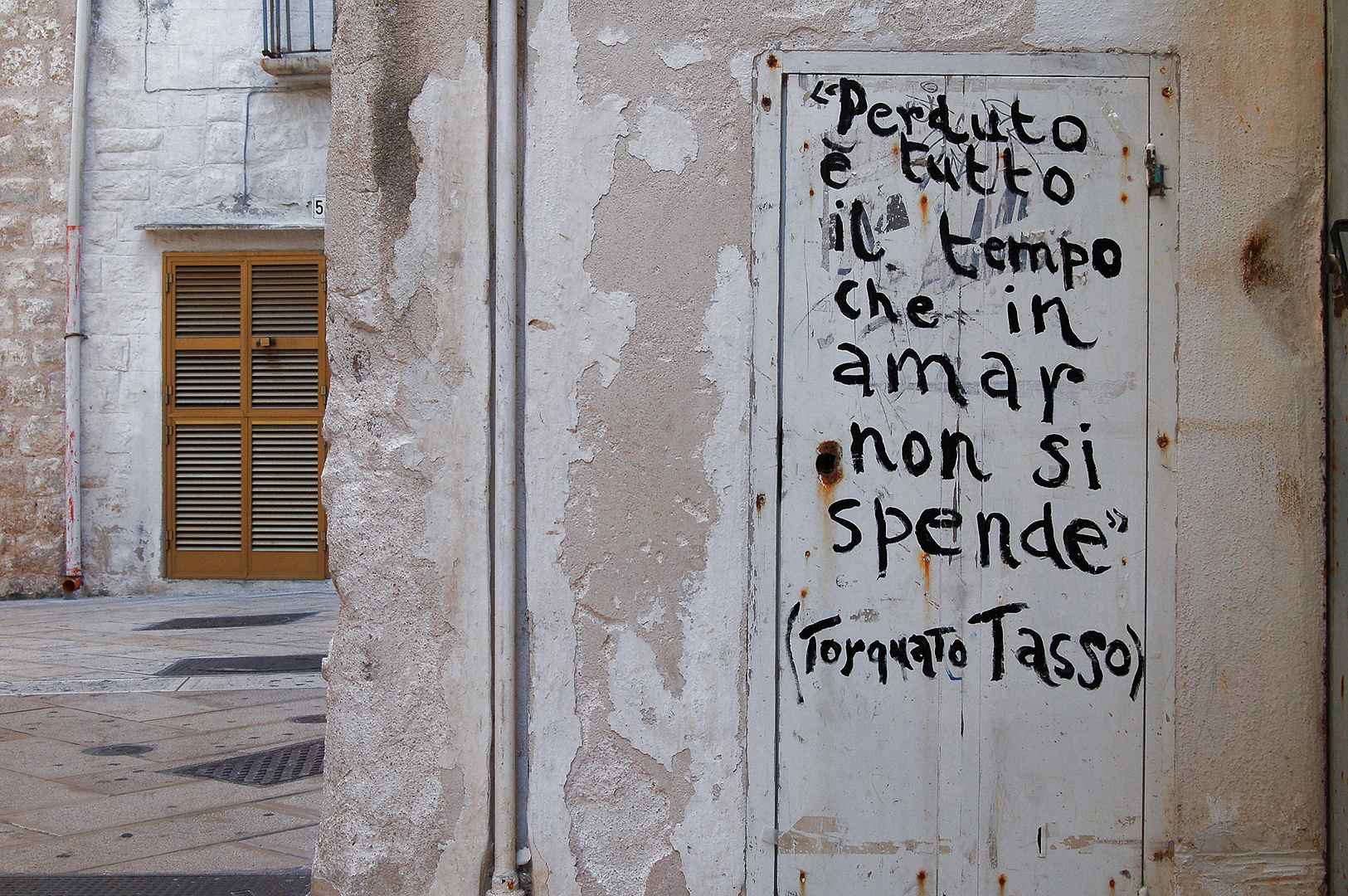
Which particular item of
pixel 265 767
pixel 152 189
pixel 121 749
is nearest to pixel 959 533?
pixel 265 767

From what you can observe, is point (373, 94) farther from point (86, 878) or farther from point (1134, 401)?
point (86, 878)

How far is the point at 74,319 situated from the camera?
340 inches

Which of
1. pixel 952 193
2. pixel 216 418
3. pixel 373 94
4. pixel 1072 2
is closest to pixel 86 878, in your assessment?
pixel 373 94

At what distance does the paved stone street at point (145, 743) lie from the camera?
10.4ft

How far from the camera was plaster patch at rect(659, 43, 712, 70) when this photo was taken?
8.40 ft

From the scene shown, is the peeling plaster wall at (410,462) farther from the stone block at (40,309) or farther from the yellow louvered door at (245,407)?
the stone block at (40,309)

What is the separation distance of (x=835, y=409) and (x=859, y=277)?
304 millimetres

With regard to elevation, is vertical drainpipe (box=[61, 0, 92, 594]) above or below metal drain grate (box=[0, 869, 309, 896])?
above

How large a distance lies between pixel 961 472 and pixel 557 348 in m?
0.96

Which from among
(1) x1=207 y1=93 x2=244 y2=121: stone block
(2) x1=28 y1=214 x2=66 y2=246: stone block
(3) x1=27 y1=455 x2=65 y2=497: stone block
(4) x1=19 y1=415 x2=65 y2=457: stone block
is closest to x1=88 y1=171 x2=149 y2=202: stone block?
(2) x1=28 y1=214 x2=66 y2=246: stone block

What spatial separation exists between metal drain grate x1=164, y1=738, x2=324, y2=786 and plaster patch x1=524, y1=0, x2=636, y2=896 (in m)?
1.71

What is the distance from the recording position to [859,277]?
101 inches

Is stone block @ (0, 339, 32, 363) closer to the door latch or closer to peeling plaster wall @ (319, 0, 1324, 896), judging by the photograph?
peeling plaster wall @ (319, 0, 1324, 896)

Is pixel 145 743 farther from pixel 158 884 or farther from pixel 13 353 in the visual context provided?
pixel 13 353
